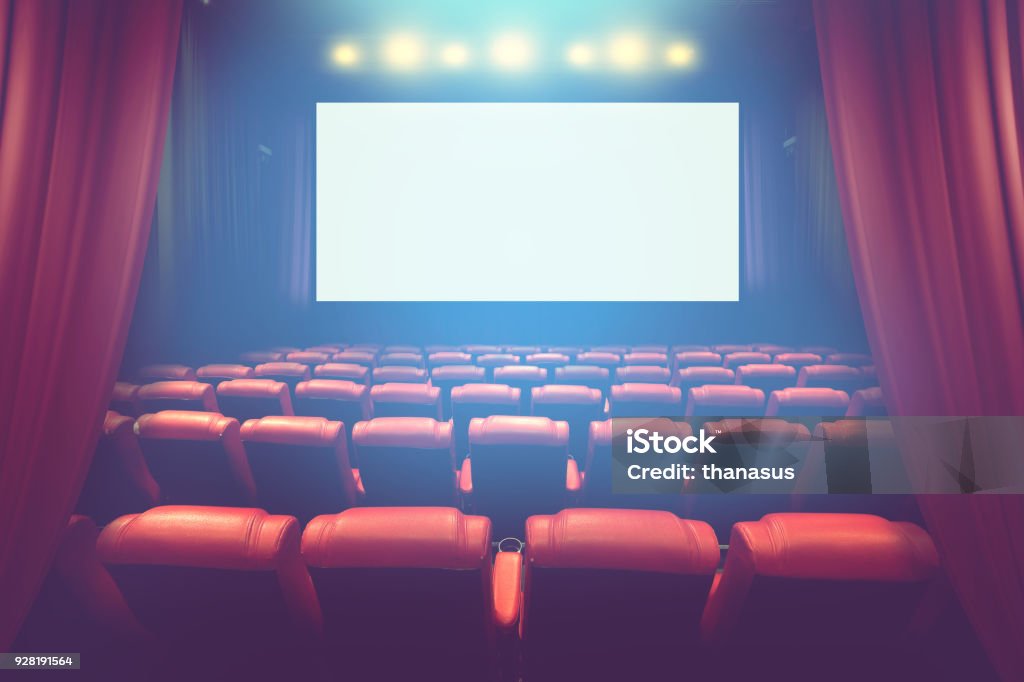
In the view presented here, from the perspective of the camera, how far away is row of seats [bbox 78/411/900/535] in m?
1.69

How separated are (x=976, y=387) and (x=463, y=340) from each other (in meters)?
7.24

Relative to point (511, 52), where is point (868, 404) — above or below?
below

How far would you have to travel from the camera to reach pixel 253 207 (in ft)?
25.0

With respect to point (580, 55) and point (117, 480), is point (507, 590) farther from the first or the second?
point (580, 55)

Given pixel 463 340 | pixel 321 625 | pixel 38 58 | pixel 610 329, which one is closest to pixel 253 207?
pixel 463 340

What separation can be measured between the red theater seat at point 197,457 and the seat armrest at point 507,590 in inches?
38.2

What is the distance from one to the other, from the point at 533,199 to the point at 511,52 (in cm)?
192

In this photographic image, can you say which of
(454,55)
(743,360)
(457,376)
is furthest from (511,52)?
(457,376)

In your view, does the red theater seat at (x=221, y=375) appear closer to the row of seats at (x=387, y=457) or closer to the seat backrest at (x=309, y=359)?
the seat backrest at (x=309, y=359)

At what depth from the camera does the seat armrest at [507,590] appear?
54.2 inches

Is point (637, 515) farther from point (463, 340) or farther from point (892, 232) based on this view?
point (463, 340)

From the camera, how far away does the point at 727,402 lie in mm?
2408

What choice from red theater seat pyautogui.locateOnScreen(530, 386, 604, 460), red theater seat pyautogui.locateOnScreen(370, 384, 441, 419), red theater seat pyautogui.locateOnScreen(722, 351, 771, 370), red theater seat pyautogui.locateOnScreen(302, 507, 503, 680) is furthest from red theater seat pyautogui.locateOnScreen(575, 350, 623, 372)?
red theater seat pyautogui.locateOnScreen(302, 507, 503, 680)

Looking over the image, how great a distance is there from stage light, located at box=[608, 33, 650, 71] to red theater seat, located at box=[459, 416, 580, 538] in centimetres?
645
